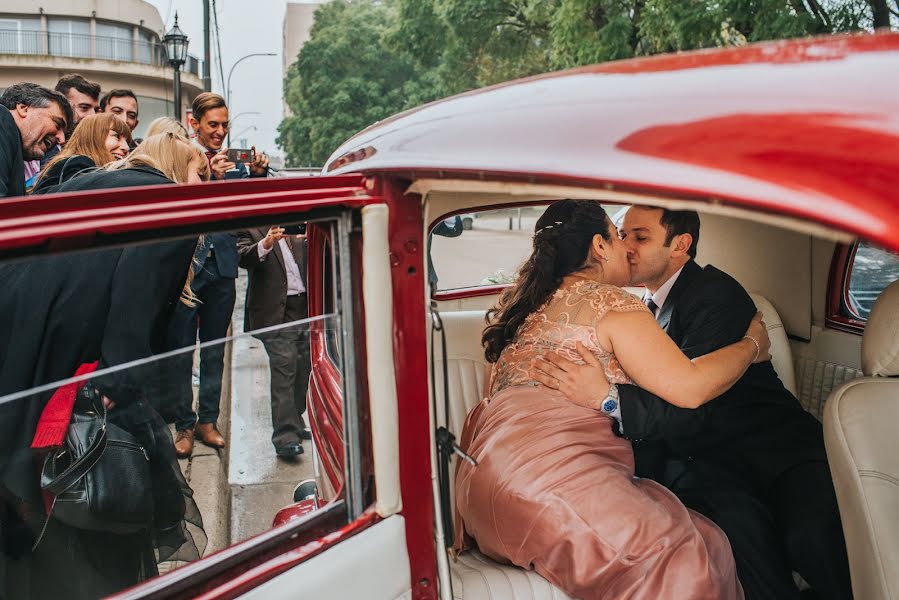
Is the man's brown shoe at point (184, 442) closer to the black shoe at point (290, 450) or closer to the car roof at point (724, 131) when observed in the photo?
the black shoe at point (290, 450)

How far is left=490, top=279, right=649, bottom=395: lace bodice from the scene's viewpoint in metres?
2.18

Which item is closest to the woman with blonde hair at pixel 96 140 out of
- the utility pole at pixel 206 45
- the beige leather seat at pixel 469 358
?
the beige leather seat at pixel 469 358

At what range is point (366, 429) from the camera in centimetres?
145

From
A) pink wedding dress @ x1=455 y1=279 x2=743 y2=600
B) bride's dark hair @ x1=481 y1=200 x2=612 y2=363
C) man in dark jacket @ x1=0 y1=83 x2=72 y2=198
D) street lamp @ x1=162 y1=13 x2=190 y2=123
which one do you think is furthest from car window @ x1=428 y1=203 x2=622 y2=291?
street lamp @ x1=162 y1=13 x2=190 y2=123

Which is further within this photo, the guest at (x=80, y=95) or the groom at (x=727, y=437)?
the guest at (x=80, y=95)

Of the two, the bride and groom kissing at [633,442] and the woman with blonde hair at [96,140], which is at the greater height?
the woman with blonde hair at [96,140]

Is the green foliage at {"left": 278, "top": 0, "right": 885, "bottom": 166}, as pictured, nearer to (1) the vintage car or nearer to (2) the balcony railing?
(2) the balcony railing

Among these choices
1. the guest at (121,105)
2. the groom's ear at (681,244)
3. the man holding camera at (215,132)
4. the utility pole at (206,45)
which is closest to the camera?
the groom's ear at (681,244)

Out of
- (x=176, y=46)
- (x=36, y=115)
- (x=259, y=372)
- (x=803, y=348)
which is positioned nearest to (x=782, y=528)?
(x=803, y=348)

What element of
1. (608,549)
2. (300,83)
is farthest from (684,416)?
(300,83)

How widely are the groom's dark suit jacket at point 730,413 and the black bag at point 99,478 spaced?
5.78ft

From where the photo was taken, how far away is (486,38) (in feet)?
65.4

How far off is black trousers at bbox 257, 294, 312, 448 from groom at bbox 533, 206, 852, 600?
878 millimetres

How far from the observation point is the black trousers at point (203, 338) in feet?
4.38
